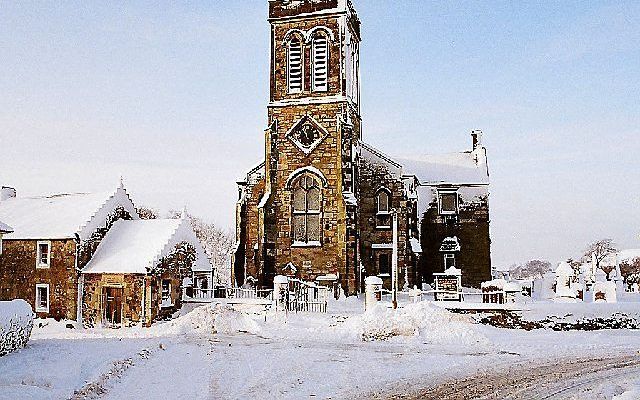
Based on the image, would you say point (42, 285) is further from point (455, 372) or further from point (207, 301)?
point (455, 372)

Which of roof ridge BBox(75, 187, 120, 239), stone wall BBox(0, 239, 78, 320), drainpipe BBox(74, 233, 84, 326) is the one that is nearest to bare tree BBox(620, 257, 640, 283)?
roof ridge BBox(75, 187, 120, 239)

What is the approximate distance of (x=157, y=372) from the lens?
14.7 meters

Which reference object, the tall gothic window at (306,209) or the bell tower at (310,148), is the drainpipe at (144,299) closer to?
the bell tower at (310,148)

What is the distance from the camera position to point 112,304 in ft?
104

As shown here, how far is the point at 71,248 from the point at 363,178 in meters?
17.1

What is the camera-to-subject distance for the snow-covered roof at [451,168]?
4516cm

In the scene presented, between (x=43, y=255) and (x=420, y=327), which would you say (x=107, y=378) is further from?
(x=43, y=255)

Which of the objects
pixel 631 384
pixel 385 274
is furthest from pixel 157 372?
pixel 385 274

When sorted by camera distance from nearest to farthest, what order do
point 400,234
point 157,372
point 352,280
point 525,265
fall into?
point 157,372, point 352,280, point 400,234, point 525,265

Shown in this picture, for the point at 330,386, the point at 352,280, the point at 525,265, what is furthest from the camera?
the point at 525,265

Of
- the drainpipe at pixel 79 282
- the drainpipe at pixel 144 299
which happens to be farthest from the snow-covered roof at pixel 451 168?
the drainpipe at pixel 79 282

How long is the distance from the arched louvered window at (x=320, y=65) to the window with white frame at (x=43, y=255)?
55.8 ft

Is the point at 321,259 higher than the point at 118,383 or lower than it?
higher

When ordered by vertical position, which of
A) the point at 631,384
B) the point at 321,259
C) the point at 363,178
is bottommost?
the point at 631,384
